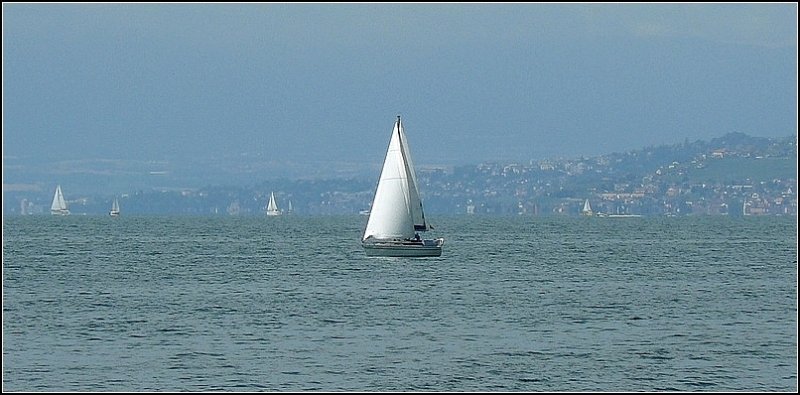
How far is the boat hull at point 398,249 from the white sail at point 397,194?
0.56 metres

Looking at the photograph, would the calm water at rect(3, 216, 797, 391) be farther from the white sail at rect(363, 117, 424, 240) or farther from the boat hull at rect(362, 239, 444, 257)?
the white sail at rect(363, 117, 424, 240)

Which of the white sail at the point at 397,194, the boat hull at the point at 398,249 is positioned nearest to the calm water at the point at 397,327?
the boat hull at the point at 398,249

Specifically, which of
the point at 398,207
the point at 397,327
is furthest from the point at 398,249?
the point at 397,327

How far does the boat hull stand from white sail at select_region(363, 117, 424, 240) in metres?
0.56

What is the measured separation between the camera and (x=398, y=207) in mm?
87812

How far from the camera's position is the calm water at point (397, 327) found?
130 feet

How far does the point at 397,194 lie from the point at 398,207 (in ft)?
2.59

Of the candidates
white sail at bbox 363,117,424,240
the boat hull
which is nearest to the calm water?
the boat hull

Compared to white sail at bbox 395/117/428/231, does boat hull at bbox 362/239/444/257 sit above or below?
below

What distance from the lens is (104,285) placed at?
72562 mm

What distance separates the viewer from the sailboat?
→ 87938 millimetres

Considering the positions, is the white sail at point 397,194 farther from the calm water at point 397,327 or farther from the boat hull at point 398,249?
the calm water at point 397,327

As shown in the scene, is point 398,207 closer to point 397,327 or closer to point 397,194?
point 397,194

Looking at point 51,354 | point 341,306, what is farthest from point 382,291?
point 51,354
